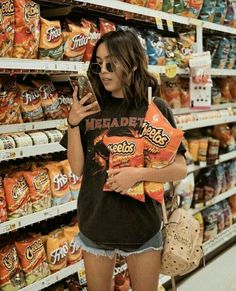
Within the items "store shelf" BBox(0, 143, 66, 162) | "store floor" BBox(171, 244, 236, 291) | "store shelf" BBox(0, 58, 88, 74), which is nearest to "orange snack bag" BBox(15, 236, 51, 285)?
"store shelf" BBox(0, 143, 66, 162)

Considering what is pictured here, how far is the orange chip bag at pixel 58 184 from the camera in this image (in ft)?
7.83

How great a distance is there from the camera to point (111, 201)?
1.75m

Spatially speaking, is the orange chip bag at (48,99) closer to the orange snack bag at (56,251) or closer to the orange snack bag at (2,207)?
the orange snack bag at (2,207)

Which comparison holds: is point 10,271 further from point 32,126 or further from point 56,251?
point 32,126

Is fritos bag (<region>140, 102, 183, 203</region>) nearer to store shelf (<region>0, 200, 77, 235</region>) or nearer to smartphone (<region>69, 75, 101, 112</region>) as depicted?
smartphone (<region>69, 75, 101, 112</region>)

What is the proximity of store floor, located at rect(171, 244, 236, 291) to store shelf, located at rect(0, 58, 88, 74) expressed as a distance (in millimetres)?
1725

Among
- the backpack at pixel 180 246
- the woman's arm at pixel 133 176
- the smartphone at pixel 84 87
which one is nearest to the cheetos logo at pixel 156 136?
the woman's arm at pixel 133 176

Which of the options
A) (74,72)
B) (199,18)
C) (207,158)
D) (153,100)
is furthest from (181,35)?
(153,100)

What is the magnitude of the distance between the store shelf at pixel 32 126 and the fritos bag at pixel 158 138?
78 centimetres

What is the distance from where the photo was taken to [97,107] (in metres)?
1.75

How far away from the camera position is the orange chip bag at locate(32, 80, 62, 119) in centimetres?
242

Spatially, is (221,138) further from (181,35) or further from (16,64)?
(16,64)

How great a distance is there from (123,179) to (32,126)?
0.79 meters

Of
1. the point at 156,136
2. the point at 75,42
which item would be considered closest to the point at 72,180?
the point at 75,42
